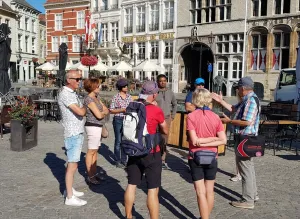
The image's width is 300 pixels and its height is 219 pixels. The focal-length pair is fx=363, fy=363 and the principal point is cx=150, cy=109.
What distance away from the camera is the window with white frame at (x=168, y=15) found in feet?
111

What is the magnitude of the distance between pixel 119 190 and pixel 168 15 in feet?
99.3

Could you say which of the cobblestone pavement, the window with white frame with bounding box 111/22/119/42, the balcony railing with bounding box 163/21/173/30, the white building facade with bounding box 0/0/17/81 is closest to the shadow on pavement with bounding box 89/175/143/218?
the cobblestone pavement

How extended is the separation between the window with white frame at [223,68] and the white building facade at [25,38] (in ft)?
105

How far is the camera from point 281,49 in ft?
88.7

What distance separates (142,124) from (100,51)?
38.1 m

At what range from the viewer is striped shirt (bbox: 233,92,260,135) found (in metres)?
4.97

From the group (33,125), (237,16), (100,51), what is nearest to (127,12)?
(100,51)

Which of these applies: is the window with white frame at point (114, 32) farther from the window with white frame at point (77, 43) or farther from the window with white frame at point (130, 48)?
the window with white frame at point (77, 43)

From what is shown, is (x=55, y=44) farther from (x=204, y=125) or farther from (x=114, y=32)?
(x=204, y=125)

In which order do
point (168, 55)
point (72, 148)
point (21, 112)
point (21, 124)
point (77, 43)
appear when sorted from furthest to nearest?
point (77, 43)
point (168, 55)
point (21, 112)
point (21, 124)
point (72, 148)

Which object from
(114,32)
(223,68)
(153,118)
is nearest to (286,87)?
(153,118)

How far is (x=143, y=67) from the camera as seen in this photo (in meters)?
26.7

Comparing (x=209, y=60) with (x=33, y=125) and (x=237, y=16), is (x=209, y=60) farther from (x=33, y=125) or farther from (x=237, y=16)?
(x=33, y=125)

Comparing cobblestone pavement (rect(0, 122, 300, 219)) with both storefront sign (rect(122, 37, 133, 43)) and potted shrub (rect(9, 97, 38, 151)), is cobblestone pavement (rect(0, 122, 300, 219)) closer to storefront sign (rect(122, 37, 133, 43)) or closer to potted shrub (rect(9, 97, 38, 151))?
potted shrub (rect(9, 97, 38, 151))
